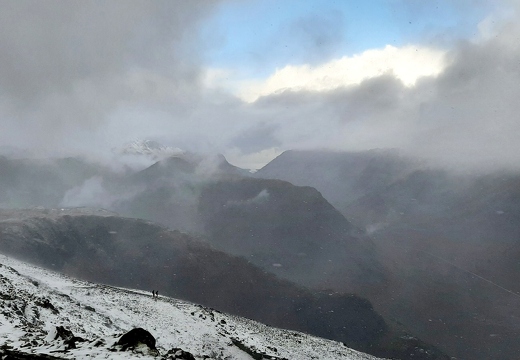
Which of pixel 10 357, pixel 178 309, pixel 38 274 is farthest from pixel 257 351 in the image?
pixel 38 274

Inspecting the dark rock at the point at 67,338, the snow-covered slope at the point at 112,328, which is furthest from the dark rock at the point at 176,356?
the dark rock at the point at 67,338

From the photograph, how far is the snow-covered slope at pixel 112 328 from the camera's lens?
1731 centimetres

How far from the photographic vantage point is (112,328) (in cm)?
3297

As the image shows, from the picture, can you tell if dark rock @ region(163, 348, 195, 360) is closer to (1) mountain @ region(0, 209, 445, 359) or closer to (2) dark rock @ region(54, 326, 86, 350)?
(2) dark rock @ region(54, 326, 86, 350)

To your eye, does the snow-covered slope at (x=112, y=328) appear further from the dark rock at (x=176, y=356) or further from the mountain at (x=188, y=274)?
the mountain at (x=188, y=274)

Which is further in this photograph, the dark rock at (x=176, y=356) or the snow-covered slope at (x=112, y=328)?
the snow-covered slope at (x=112, y=328)

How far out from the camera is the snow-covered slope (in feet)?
56.8

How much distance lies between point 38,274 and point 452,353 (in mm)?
186654

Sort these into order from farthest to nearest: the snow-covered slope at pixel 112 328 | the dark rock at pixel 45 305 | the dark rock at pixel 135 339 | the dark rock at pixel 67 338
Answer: the dark rock at pixel 45 305, the snow-covered slope at pixel 112 328, the dark rock at pixel 135 339, the dark rock at pixel 67 338

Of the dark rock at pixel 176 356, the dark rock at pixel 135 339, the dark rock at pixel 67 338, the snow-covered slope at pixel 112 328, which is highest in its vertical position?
the dark rock at pixel 135 339

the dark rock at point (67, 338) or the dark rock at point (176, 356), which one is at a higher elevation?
the dark rock at point (176, 356)

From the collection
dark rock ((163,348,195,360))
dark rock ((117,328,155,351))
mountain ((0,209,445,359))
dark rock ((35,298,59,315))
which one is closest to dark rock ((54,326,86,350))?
dark rock ((117,328,155,351))

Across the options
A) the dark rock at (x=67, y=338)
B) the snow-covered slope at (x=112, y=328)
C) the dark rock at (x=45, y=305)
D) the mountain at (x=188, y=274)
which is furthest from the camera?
the mountain at (x=188, y=274)

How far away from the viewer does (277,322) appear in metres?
160
